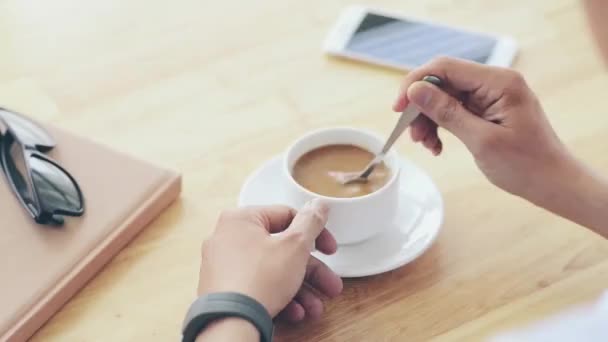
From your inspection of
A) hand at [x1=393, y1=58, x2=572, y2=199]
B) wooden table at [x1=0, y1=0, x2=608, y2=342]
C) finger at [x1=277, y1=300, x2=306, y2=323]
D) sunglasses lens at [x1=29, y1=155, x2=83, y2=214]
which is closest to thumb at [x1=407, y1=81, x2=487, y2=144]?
hand at [x1=393, y1=58, x2=572, y2=199]

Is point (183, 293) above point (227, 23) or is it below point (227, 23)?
below

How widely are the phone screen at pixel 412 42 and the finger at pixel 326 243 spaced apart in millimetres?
354

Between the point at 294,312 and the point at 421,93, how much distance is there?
0.77ft

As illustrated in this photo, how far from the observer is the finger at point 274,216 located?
2.46ft

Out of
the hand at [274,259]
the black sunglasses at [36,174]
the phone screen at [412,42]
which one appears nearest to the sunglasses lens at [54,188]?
the black sunglasses at [36,174]

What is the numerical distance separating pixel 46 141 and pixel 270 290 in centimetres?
32

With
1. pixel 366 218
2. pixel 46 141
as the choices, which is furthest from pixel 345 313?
pixel 46 141

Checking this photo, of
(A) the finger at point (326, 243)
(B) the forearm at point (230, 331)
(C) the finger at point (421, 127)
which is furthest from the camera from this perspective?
(C) the finger at point (421, 127)

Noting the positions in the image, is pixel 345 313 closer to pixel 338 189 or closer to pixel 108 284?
pixel 338 189

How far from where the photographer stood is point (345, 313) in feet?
2.51

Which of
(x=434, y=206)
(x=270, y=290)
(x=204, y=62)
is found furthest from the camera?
(x=204, y=62)

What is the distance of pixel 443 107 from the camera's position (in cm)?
78

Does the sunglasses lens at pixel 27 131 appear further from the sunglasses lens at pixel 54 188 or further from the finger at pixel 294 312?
the finger at pixel 294 312

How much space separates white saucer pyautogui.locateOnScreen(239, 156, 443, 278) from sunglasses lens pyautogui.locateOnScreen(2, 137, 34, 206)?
21cm
